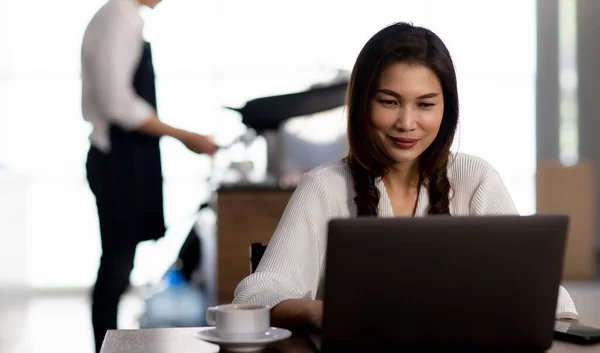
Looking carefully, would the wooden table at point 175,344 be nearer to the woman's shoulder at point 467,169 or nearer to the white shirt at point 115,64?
the woman's shoulder at point 467,169

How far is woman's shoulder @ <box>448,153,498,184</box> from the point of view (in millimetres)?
1716

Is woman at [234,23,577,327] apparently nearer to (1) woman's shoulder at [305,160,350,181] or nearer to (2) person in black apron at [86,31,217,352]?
(1) woman's shoulder at [305,160,350,181]

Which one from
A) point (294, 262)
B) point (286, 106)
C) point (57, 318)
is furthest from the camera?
point (57, 318)

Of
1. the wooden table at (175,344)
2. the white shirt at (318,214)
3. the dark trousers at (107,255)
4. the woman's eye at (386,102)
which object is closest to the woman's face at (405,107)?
the woman's eye at (386,102)

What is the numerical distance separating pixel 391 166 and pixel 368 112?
0.13 metres

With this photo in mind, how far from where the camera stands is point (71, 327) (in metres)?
4.69

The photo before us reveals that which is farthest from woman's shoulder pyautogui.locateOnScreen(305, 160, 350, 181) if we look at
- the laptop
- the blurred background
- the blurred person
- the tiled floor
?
the blurred background

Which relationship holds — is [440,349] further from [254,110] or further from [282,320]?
[254,110]

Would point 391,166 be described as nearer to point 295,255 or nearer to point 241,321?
point 295,255

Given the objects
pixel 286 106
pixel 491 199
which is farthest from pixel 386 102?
pixel 286 106

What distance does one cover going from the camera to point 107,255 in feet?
9.81

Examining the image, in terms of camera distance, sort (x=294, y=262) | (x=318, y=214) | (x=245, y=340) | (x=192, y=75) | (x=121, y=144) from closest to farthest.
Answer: (x=245, y=340), (x=294, y=262), (x=318, y=214), (x=121, y=144), (x=192, y=75)

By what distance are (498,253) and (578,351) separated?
0.78ft

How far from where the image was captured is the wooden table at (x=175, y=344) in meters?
1.14
